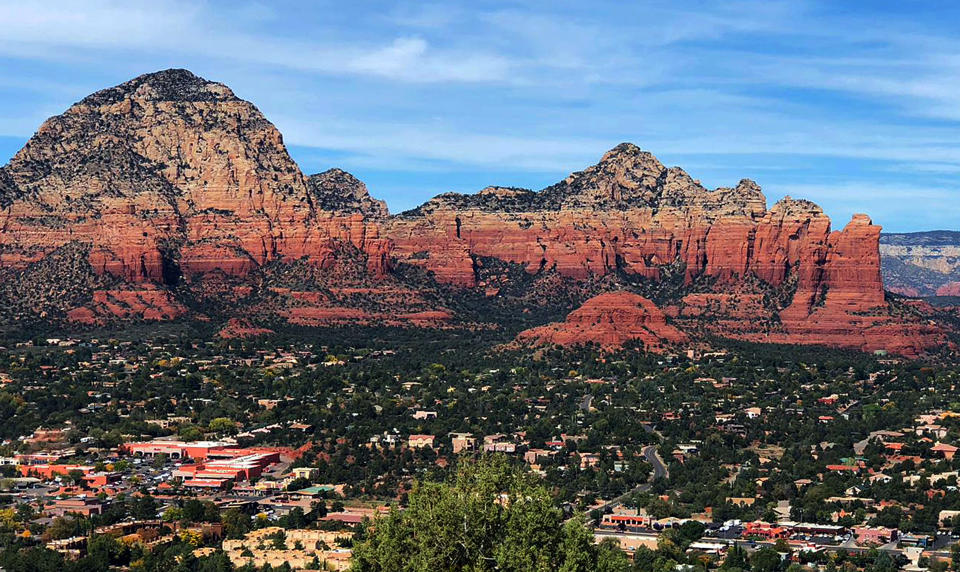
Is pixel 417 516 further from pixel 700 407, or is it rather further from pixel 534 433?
pixel 700 407

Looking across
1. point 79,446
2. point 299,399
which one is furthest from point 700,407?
point 79,446

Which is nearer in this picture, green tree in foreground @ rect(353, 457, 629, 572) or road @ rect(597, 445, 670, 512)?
green tree in foreground @ rect(353, 457, 629, 572)

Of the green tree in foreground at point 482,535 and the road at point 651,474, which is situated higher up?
the green tree in foreground at point 482,535

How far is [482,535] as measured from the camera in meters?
63.5

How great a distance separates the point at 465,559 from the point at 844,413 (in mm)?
131626

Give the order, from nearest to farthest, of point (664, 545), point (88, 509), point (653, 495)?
1. point (664, 545)
2. point (88, 509)
3. point (653, 495)

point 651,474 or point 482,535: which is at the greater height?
point 482,535

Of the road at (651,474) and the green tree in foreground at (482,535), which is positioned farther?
the road at (651,474)

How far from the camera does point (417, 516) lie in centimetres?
6388

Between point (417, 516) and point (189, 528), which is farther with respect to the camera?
point (189, 528)

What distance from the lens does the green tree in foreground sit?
205ft

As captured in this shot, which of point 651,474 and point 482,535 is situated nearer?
point 482,535

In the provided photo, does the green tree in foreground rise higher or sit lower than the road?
higher

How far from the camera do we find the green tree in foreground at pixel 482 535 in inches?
2461
